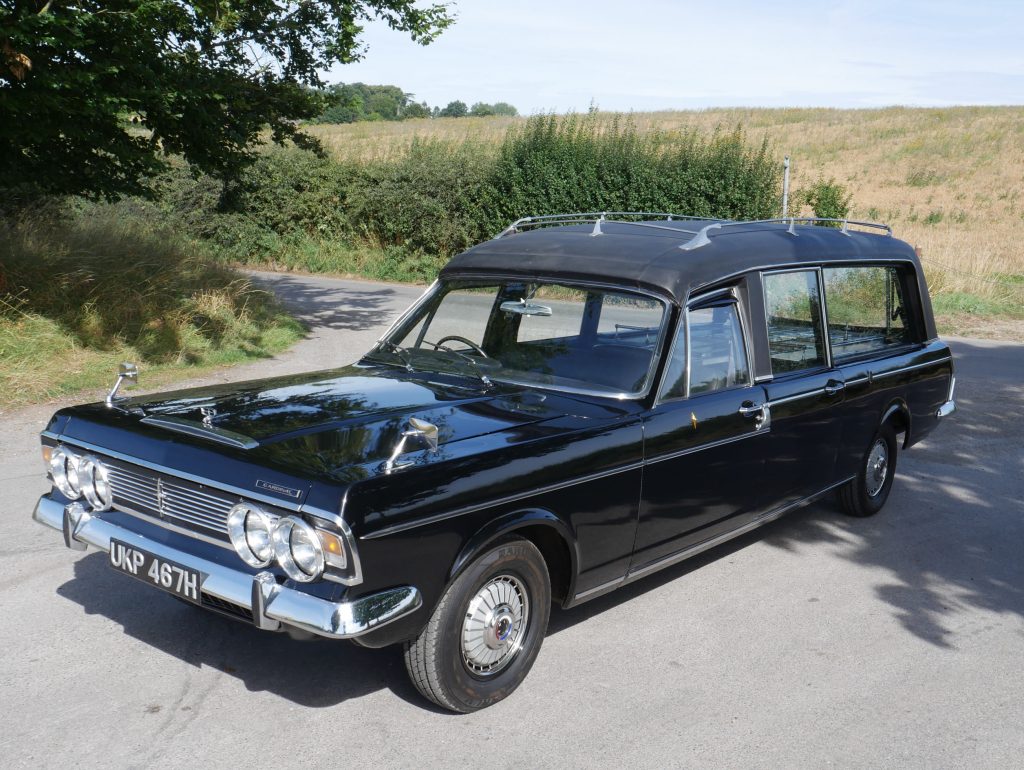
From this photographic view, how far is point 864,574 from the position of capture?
5.81m

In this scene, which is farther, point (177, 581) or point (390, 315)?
point (390, 315)

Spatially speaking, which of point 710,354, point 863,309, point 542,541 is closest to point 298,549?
point 542,541

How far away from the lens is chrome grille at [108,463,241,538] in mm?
3676

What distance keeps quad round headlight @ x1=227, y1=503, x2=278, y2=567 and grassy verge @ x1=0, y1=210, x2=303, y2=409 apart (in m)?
7.09

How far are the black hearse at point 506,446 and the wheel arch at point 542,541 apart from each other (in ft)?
0.04

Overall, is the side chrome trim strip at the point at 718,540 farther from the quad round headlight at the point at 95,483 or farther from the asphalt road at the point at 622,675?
the quad round headlight at the point at 95,483

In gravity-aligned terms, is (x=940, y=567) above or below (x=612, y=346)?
below

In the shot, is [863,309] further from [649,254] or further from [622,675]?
[622,675]

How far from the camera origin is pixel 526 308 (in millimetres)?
5215

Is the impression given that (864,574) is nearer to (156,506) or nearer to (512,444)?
(512,444)

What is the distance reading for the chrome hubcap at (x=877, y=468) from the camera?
22.2 ft

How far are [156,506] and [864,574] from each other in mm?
4010

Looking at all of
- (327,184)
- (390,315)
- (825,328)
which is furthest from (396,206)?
(825,328)

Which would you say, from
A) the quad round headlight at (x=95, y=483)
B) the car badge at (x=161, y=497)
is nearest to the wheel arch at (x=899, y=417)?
the car badge at (x=161, y=497)
